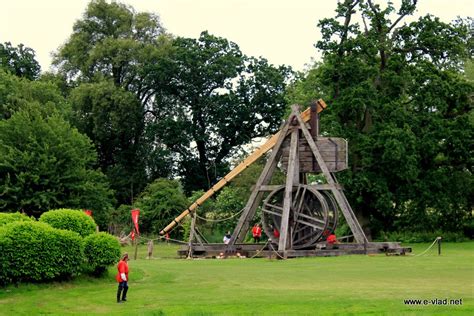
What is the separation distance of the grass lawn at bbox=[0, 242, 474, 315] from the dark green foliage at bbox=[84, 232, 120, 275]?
46 centimetres

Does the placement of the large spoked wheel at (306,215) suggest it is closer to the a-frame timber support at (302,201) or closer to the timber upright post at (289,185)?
the a-frame timber support at (302,201)

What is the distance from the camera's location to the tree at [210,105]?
6775 centimetres

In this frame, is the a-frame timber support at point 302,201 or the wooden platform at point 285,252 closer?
the wooden platform at point 285,252

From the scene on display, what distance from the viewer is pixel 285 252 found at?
32.9m

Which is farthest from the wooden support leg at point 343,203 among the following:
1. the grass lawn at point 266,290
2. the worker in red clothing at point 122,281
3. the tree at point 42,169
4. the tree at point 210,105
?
the tree at point 210,105

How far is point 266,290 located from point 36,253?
6.61 metres

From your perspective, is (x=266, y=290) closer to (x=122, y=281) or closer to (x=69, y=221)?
(x=122, y=281)

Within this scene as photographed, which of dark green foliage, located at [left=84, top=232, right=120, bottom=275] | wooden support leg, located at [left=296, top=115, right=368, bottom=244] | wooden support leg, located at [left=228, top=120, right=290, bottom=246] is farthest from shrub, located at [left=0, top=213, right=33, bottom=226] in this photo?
wooden support leg, located at [left=296, top=115, right=368, bottom=244]

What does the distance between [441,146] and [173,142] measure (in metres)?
27.1

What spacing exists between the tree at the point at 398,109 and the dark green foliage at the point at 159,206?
16.6 meters

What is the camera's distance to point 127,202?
234ft

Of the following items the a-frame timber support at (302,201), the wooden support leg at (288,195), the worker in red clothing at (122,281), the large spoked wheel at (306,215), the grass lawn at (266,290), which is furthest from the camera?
the large spoked wheel at (306,215)

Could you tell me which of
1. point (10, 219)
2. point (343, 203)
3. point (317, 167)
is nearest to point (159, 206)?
point (317, 167)

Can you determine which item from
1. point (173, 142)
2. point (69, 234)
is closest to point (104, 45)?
point (173, 142)
